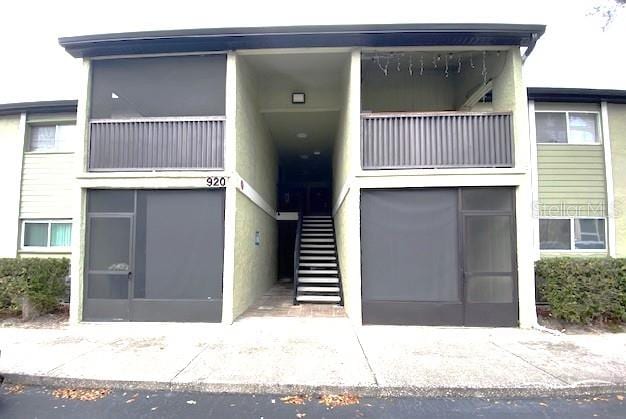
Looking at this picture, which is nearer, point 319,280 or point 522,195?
point 522,195

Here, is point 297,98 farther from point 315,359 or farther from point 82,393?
point 82,393

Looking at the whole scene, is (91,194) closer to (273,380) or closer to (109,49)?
(109,49)

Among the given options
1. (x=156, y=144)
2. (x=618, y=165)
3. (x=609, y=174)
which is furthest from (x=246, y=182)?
(x=618, y=165)

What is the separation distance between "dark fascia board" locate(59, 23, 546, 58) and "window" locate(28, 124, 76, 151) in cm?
381

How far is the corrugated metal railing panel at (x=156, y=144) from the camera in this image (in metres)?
7.54

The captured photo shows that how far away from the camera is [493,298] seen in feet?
23.2

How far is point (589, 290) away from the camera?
6.87 m

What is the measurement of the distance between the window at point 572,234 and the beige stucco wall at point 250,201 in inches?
293

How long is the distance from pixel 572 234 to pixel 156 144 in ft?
34.0

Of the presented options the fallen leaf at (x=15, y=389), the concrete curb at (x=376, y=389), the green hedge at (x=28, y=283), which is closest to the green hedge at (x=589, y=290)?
the concrete curb at (x=376, y=389)

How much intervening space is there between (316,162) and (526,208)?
9977 millimetres

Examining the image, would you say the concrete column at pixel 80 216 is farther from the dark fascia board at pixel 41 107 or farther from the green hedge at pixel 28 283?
the dark fascia board at pixel 41 107

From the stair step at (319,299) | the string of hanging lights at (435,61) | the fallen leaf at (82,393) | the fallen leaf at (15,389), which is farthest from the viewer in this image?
the stair step at (319,299)

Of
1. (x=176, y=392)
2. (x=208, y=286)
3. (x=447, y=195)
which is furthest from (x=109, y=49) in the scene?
(x=447, y=195)
